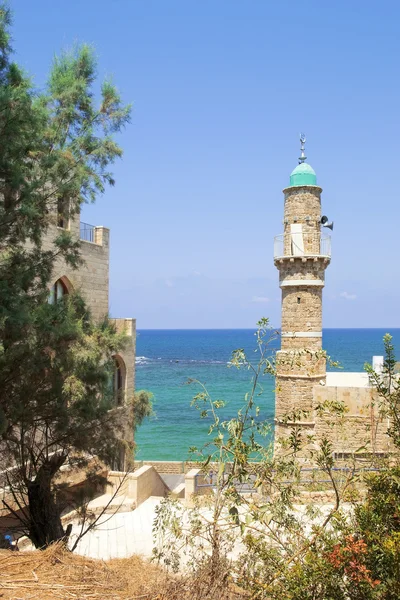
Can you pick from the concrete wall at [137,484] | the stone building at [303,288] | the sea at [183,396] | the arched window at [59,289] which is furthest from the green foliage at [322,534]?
the stone building at [303,288]

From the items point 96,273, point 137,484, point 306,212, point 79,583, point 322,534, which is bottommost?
point 137,484

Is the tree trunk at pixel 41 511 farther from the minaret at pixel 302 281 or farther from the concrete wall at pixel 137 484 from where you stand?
the minaret at pixel 302 281

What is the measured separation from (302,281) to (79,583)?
15.6 m

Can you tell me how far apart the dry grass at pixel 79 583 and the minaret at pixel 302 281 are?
44.9 feet

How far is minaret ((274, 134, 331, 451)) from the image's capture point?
1992 cm

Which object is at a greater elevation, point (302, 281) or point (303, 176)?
point (303, 176)

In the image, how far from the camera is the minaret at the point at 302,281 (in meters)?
19.9

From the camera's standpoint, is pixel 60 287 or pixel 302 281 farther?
pixel 302 281

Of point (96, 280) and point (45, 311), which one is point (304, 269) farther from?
point (45, 311)

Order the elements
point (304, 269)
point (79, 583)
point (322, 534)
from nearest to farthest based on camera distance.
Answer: point (322, 534) < point (79, 583) < point (304, 269)

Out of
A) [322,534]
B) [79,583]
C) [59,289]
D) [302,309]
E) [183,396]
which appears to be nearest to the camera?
[322,534]

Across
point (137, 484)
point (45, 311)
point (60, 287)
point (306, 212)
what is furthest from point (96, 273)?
point (45, 311)

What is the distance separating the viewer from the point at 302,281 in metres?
20.2

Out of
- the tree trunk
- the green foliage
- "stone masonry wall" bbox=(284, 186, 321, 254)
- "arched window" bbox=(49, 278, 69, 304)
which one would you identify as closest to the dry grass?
the green foliage
